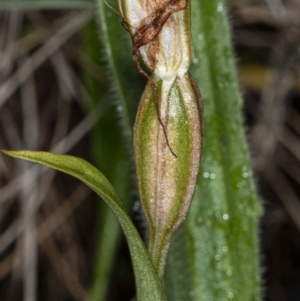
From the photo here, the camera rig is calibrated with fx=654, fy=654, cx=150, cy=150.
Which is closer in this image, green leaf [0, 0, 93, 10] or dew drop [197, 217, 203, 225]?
dew drop [197, 217, 203, 225]

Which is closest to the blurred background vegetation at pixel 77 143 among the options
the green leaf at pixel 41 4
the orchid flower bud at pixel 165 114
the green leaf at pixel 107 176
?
the green leaf at pixel 107 176

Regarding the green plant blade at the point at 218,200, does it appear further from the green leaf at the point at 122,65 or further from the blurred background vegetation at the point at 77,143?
the blurred background vegetation at the point at 77,143

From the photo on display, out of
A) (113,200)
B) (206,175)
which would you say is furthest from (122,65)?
(113,200)

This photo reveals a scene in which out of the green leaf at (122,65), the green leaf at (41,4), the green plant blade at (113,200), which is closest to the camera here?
the green plant blade at (113,200)

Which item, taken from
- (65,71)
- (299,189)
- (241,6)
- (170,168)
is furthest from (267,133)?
(170,168)

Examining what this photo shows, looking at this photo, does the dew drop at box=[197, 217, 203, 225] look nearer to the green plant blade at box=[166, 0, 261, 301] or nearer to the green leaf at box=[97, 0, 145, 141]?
the green plant blade at box=[166, 0, 261, 301]

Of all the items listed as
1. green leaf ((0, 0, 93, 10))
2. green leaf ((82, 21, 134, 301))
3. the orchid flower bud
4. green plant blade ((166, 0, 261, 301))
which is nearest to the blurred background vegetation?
green leaf ((82, 21, 134, 301))
